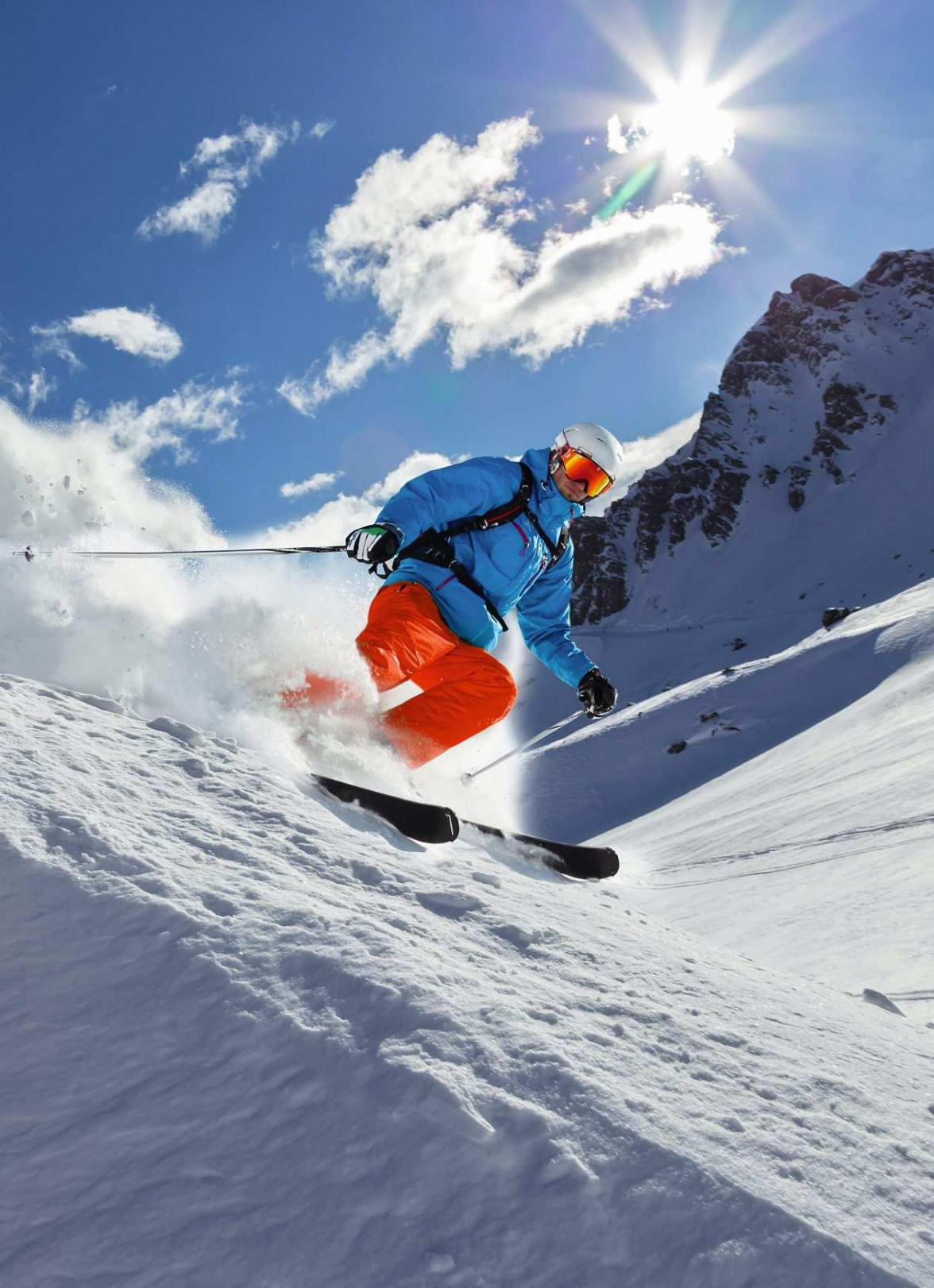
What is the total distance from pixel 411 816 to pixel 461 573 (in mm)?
2605

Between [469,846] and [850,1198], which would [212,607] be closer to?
[469,846]

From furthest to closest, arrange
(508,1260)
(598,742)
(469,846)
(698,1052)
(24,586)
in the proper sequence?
(598,742) < (24,586) < (469,846) < (698,1052) < (508,1260)

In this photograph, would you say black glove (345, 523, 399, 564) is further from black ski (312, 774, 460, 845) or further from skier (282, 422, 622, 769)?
black ski (312, 774, 460, 845)

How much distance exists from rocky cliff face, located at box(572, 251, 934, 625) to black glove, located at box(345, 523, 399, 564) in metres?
80.3

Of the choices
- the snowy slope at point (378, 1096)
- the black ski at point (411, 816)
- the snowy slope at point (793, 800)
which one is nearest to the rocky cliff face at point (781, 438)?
the snowy slope at point (793, 800)

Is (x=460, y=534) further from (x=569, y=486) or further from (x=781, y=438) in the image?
(x=781, y=438)

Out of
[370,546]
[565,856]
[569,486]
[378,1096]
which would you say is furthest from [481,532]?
[378,1096]

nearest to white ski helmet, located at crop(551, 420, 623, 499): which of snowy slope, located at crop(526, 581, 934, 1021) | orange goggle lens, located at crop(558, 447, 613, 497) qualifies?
orange goggle lens, located at crop(558, 447, 613, 497)

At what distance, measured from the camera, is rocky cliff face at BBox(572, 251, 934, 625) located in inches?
3492

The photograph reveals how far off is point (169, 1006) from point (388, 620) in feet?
11.8

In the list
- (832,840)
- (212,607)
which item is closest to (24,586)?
(212,607)

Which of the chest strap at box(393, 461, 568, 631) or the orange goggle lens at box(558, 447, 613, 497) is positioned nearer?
the chest strap at box(393, 461, 568, 631)

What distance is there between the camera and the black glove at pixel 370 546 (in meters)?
4.79

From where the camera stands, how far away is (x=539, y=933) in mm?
2273
